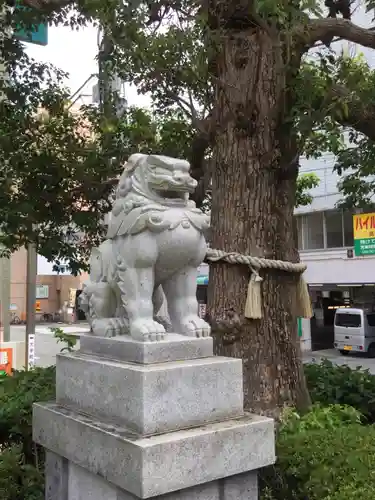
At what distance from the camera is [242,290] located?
15.6 feet

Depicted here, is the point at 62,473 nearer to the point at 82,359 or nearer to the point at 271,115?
the point at 82,359

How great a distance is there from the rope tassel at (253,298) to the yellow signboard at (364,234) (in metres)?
→ 11.1

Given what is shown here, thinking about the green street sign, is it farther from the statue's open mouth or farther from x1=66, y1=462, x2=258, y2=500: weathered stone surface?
x1=66, y1=462, x2=258, y2=500: weathered stone surface

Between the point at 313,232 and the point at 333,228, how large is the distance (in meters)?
0.86

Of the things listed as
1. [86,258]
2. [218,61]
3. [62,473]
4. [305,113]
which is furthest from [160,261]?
[86,258]

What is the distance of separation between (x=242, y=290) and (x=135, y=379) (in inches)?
95.7

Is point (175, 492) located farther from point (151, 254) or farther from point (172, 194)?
point (172, 194)

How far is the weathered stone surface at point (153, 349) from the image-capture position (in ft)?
8.54

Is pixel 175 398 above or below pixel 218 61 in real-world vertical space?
below

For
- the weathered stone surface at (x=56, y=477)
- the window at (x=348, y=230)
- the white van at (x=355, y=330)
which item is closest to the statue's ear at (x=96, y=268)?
the weathered stone surface at (x=56, y=477)

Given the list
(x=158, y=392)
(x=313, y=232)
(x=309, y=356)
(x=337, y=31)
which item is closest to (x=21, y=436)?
(x=158, y=392)

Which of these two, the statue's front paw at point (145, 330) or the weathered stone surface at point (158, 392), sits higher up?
the statue's front paw at point (145, 330)

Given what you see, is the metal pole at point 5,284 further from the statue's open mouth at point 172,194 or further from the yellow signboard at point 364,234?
the yellow signboard at point 364,234

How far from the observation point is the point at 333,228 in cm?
1683
